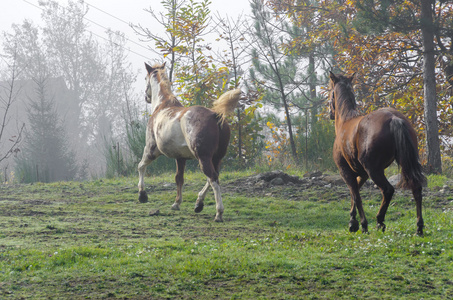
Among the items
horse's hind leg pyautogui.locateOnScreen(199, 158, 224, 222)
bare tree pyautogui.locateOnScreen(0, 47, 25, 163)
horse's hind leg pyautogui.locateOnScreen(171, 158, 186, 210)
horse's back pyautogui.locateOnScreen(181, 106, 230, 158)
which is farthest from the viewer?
bare tree pyautogui.locateOnScreen(0, 47, 25, 163)

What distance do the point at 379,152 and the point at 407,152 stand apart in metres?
0.32

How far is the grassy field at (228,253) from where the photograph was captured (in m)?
3.96

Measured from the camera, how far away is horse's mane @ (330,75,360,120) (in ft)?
21.7

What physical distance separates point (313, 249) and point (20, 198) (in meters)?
8.12

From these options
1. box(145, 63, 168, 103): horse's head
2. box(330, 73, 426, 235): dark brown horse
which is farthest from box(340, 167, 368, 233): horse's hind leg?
box(145, 63, 168, 103): horse's head

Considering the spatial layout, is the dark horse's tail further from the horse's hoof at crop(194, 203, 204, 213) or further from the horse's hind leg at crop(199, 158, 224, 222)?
the horse's hoof at crop(194, 203, 204, 213)

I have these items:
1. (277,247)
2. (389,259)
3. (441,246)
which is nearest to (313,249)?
(277,247)

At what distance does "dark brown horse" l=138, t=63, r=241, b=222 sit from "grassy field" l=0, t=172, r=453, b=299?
74cm

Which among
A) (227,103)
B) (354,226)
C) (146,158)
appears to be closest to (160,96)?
(146,158)

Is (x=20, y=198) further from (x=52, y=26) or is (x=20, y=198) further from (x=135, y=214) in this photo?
(x=52, y=26)

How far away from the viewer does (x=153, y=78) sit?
10.5 metres

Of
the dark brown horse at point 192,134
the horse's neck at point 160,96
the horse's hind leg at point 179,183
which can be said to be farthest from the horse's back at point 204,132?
the horse's neck at point 160,96

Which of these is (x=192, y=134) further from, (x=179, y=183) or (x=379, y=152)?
(x=379, y=152)

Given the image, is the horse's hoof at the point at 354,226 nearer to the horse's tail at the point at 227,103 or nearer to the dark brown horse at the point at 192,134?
the dark brown horse at the point at 192,134
